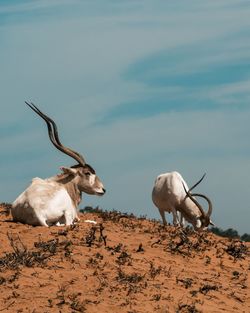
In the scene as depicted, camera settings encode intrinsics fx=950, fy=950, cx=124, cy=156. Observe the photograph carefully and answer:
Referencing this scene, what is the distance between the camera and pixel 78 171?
1780 centimetres

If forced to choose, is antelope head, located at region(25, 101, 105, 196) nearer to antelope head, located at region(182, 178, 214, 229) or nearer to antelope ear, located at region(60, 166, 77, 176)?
antelope ear, located at region(60, 166, 77, 176)

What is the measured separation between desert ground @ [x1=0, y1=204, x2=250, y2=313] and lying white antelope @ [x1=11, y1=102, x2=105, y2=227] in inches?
14.0

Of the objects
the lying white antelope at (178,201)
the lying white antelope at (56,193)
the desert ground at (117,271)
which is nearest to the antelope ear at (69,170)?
the lying white antelope at (56,193)

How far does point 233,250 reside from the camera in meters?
15.0

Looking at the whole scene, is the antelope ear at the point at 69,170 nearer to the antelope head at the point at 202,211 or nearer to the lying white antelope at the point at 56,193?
the lying white antelope at the point at 56,193

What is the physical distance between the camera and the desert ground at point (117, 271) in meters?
11.2

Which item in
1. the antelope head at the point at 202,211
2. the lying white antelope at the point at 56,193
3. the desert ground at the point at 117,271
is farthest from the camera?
the antelope head at the point at 202,211

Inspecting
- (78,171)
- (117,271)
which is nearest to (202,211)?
(78,171)

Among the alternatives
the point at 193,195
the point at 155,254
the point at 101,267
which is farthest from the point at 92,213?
the point at 101,267

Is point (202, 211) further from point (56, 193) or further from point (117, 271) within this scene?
point (117, 271)

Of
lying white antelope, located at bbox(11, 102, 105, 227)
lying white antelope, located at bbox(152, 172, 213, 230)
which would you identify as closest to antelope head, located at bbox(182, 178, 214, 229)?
lying white antelope, located at bbox(152, 172, 213, 230)

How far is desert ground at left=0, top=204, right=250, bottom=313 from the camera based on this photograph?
1125cm

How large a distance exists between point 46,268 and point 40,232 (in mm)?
2439

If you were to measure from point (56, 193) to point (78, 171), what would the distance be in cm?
151
